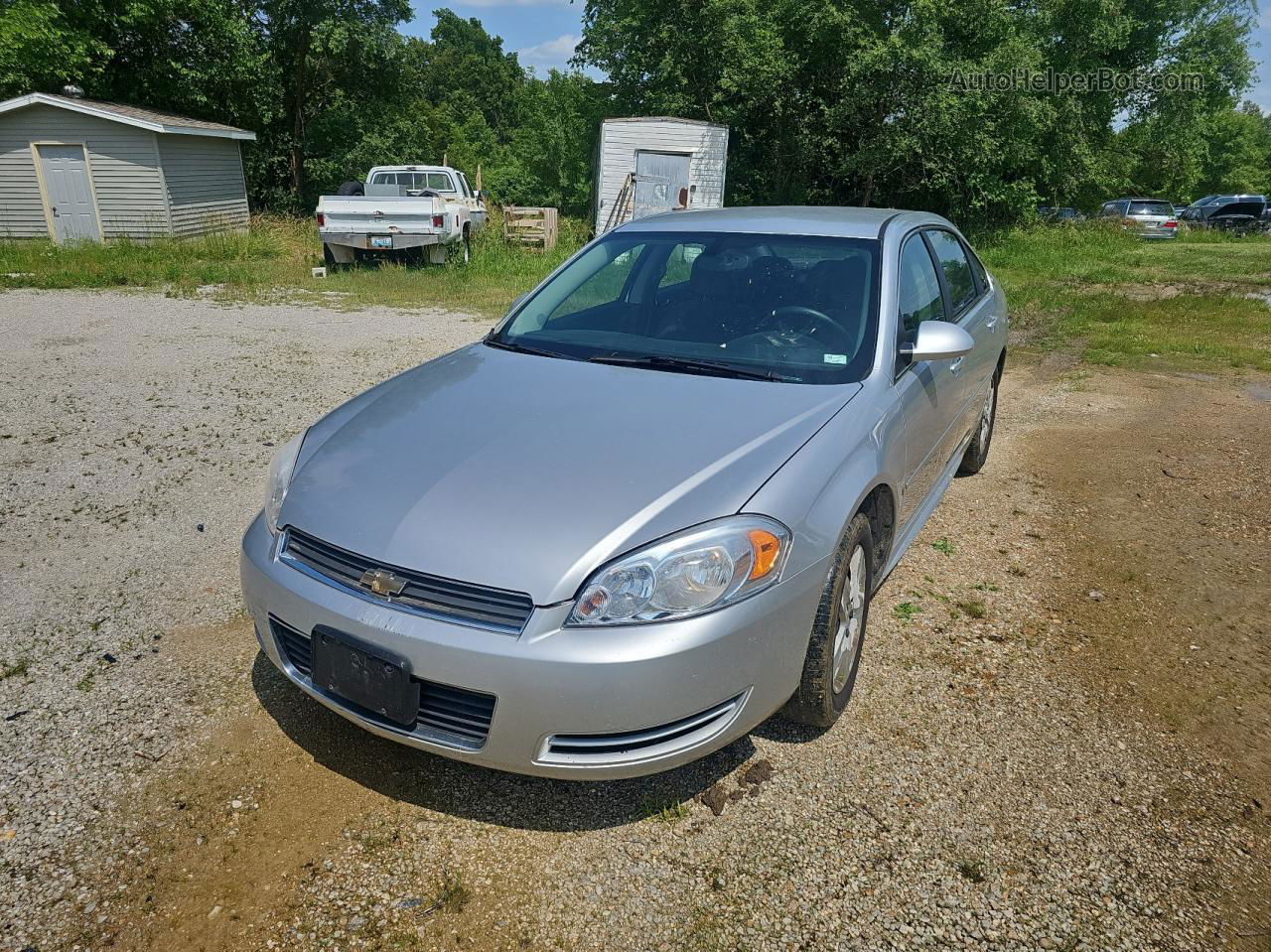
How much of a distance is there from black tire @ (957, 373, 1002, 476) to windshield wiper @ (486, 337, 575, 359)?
9.42 ft

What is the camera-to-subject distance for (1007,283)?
15.6m

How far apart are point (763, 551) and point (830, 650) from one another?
51 cm

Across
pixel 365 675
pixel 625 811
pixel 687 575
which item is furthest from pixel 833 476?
pixel 365 675

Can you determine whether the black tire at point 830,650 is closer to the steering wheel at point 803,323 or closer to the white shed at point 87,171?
the steering wheel at point 803,323

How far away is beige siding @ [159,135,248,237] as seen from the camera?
66.2 ft

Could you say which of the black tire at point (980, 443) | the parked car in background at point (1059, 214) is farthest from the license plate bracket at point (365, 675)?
the parked car in background at point (1059, 214)

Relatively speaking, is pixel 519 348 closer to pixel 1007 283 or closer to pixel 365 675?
pixel 365 675

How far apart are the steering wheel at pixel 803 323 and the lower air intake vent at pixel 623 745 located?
1.62m

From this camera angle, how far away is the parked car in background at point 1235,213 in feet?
98.9

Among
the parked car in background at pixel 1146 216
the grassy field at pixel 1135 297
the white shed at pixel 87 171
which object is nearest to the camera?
the grassy field at pixel 1135 297

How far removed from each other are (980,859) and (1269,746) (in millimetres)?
1290

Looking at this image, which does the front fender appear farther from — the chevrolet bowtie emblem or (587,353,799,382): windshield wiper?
the chevrolet bowtie emblem

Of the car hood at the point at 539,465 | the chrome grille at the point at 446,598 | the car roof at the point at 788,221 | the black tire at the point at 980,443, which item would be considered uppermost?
the car roof at the point at 788,221

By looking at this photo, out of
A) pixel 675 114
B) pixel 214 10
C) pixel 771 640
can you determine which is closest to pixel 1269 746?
pixel 771 640
